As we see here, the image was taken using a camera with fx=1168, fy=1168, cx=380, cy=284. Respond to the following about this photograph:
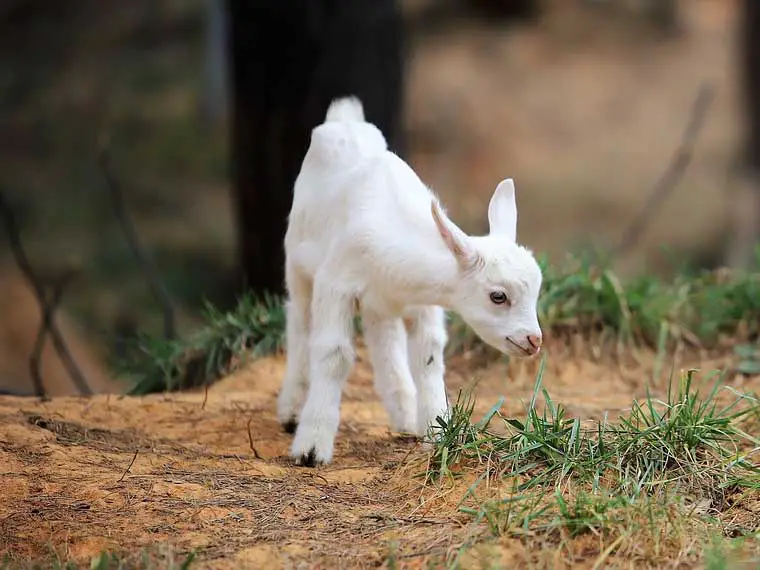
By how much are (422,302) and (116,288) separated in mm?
12396

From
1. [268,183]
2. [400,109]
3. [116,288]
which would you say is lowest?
[116,288]

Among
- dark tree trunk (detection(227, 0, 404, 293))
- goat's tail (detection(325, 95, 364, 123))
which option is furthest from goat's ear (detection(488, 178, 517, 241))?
dark tree trunk (detection(227, 0, 404, 293))

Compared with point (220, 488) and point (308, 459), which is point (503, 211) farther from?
point (220, 488)

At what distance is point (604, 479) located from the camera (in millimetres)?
4754

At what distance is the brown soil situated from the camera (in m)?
4.29

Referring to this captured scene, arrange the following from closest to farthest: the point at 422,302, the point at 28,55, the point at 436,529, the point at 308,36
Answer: the point at 436,529 → the point at 422,302 → the point at 308,36 → the point at 28,55

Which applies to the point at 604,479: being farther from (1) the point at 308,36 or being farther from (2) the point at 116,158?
(2) the point at 116,158

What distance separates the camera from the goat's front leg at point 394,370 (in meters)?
5.71

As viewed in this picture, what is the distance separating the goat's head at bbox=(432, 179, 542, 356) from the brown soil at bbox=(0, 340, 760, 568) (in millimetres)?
651

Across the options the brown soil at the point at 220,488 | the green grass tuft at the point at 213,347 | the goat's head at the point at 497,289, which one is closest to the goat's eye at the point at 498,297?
the goat's head at the point at 497,289

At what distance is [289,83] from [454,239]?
385cm

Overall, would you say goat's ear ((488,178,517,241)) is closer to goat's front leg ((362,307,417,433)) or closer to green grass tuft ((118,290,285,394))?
goat's front leg ((362,307,417,433))

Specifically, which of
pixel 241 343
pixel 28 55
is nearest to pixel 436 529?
pixel 241 343

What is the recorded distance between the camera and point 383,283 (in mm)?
5328
